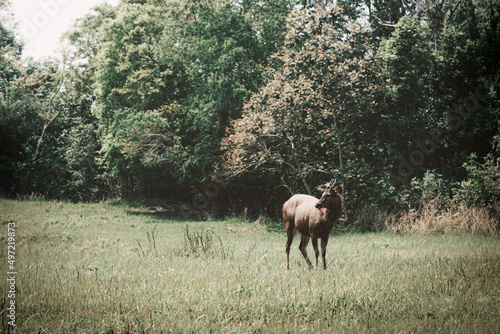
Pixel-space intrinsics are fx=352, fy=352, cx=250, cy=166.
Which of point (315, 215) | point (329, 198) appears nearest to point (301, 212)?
point (315, 215)

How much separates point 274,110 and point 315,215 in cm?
1024

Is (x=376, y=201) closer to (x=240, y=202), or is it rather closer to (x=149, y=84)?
(x=240, y=202)

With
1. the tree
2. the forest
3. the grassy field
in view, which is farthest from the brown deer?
the forest

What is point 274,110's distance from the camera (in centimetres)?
1614

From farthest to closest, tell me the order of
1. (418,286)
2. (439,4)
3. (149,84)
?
(149,84) < (439,4) < (418,286)

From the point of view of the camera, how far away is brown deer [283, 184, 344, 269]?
621 cm

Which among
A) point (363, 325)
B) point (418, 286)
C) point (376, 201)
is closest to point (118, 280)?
point (363, 325)

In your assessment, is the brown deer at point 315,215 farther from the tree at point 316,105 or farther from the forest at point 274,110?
the forest at point 274,110

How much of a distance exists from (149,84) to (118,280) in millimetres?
18471

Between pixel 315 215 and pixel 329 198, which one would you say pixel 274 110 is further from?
pixel 329 198

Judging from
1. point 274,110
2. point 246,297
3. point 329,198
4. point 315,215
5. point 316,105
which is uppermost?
point 316,105

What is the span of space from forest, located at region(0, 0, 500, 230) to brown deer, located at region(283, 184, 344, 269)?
881cm

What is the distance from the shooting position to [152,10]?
22906mm

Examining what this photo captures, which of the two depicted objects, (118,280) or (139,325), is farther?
(118,280)
